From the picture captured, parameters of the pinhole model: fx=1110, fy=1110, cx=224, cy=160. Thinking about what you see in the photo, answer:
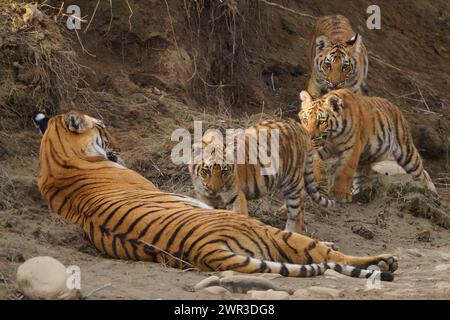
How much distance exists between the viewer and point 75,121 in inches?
332

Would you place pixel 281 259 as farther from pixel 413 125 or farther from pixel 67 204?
pixel 413 125

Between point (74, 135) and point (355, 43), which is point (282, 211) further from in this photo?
point (355, 43)

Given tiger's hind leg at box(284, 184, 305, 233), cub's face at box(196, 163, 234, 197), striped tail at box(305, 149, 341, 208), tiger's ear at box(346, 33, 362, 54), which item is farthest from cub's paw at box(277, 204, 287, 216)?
tiger's ear at box(346, 33, 362, 54)

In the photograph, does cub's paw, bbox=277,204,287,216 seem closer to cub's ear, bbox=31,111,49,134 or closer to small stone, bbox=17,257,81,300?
cub's ear, bbox=31,111,49,134

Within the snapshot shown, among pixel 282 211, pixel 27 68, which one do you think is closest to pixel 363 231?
pixel 282 211

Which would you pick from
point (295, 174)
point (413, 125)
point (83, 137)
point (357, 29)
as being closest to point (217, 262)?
point (83, 137)

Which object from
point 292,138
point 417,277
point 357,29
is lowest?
point 417,277

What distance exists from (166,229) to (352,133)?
151 inches

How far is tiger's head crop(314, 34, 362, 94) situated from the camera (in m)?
12.4

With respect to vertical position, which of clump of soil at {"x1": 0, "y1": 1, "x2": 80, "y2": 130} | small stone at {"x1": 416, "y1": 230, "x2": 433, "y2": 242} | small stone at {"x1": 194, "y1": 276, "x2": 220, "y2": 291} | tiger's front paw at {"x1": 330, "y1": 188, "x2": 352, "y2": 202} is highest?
clump of soil at {"x1": 0, "y1": 1, "x2": 80, "y2": 130}

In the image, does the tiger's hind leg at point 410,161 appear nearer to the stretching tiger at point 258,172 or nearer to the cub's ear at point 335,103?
the cub's ear at point 335,103

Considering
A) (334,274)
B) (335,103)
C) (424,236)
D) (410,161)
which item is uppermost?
(335,103)
